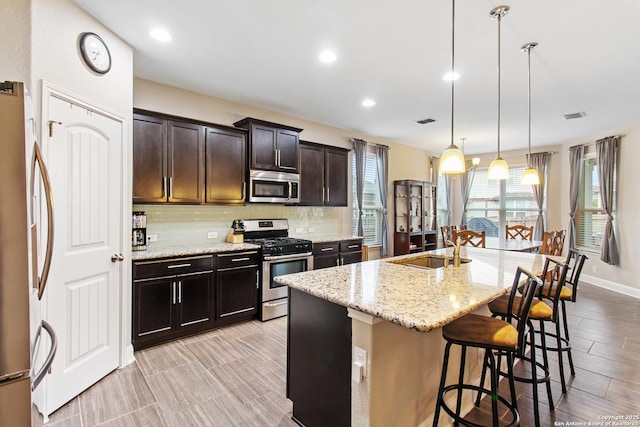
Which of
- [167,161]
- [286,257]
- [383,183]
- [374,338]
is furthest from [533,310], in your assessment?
[383,183]

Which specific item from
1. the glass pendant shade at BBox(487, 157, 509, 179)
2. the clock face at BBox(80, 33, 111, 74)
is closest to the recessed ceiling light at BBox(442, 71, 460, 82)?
the glass pendant shade at BBox(487, 157, 509, 179)

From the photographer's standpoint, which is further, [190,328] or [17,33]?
[190,328]

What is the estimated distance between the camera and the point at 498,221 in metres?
7.47

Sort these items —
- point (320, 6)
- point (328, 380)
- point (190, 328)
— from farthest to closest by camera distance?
point (190, 328), point (320, 6), point (328, 380)

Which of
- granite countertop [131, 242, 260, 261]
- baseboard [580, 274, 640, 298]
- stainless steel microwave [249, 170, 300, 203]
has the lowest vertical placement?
baseboard [580, 274, 640, 298]

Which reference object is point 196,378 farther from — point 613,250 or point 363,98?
point 613,250

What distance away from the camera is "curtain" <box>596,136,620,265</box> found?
17.5ft

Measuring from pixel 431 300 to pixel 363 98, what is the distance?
316 centimetres

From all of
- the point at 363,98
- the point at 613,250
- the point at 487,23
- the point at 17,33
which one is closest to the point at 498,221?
the point at 613,250

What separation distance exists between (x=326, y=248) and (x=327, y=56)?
2.58 m

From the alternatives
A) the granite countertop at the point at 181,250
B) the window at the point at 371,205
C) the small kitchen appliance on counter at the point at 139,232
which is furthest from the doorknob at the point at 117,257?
the window at the point at 371,205

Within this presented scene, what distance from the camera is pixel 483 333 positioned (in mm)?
1667

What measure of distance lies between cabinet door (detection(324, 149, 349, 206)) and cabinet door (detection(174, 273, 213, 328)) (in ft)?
7.46

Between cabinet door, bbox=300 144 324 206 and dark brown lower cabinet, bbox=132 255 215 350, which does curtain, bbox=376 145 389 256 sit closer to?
cabinet door, bbox=300 144 324 206
